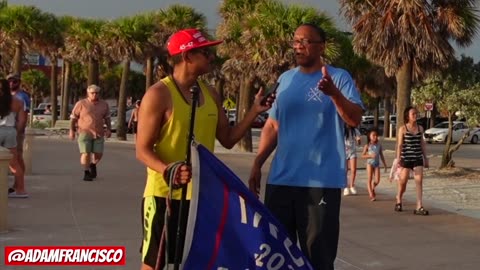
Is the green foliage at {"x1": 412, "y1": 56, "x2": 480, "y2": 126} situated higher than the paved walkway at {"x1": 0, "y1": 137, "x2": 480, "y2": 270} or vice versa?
the green foliage at {"x1": 412, "y1": 56, "x2": 480, "y2": 126}

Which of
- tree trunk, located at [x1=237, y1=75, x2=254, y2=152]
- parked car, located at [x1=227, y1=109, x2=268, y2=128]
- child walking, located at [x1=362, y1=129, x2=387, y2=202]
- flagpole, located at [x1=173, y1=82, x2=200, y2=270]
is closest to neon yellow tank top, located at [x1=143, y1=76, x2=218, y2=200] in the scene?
flagpole, located at [x1=173, y1=82, x2=200, y2=270]

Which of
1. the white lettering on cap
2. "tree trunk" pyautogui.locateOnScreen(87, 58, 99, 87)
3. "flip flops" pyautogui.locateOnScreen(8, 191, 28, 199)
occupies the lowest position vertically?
"flip flops" pyautogui.locateOnScreen(8, 191, 28, 199)

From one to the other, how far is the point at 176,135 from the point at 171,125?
62 millimetres

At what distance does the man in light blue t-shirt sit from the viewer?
15.4 feet

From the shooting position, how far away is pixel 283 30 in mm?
24828

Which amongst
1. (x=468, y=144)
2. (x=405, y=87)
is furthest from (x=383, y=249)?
(x=468, y=144)

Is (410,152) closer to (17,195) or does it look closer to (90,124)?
(90,124)

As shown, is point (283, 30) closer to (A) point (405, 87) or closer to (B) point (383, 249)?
(A) point (405, 87)

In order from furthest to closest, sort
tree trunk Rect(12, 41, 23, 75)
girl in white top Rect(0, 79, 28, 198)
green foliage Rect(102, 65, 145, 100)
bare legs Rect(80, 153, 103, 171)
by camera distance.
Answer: green foliage Rect(102, 65, 145, 100) → tree trunk Rect(12, 41, 23, 75) → bare legs Rect(80, 153, 103, 171) → girl in white top Rect(0, 79, 28, 198)

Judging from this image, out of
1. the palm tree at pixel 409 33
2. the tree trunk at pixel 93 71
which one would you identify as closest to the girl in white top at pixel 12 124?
the palm tree at pixel 409 33

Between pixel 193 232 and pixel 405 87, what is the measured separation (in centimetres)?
1477

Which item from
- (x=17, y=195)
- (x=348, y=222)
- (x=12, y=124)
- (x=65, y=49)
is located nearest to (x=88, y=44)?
(x=65, y=49)

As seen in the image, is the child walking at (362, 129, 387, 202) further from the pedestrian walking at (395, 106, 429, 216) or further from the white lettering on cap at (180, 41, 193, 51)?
the white lettering on cap at (180, 41, 193, 51)

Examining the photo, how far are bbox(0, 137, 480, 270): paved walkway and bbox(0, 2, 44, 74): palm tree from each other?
26.9 metres
